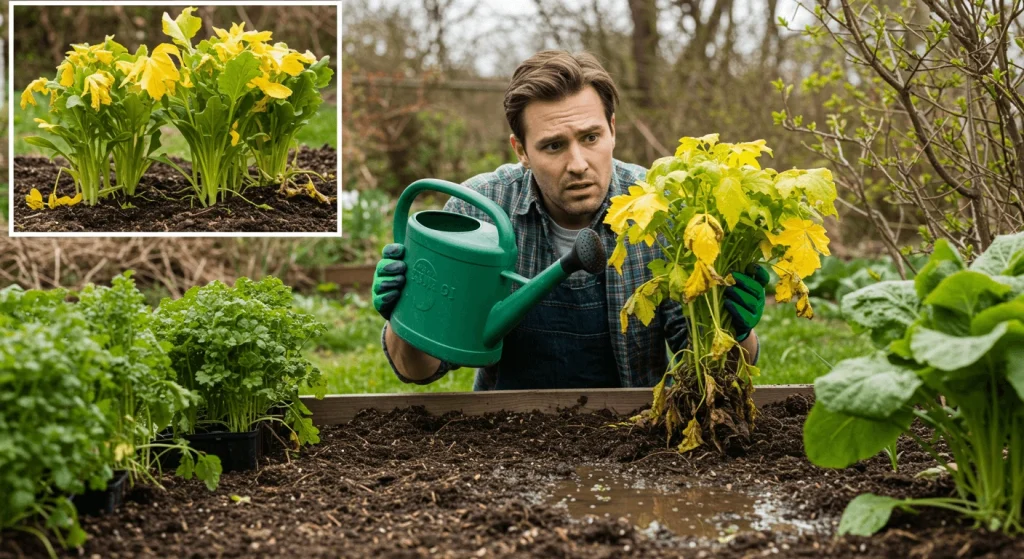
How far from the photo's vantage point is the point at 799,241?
2105mm

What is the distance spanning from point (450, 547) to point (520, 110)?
154 cm

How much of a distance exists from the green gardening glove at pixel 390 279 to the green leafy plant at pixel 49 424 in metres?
0.85

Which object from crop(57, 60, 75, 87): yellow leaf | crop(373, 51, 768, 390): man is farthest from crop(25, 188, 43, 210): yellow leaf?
crop(373, 51, 768, 390): man

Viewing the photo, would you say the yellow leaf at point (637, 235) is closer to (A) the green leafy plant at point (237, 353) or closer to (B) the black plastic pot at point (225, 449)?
(A) the green leafy plant at point (237, 353)

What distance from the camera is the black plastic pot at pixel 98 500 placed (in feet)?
5.63

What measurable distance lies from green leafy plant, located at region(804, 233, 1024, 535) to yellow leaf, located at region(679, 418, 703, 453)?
0.42m

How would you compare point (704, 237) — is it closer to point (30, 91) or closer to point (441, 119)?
point (30, 91)

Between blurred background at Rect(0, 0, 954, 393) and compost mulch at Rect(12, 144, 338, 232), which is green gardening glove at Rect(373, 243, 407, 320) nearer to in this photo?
compost mulch at Rect(12, 144, 338, 232)

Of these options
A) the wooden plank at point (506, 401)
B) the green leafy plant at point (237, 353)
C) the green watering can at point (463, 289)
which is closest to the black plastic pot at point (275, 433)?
the green leafy plant at point (237, 353)

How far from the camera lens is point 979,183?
2.53m

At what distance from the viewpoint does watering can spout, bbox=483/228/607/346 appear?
6.71ft

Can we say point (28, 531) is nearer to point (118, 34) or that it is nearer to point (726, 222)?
point (726, 222)

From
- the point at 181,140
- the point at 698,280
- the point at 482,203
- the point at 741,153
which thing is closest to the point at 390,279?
the point at 482,203

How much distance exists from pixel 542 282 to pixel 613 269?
78 centimetres
